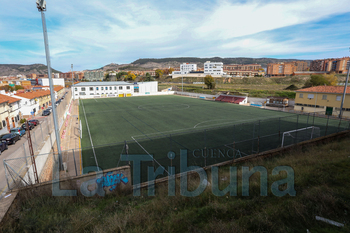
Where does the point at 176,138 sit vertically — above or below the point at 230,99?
below

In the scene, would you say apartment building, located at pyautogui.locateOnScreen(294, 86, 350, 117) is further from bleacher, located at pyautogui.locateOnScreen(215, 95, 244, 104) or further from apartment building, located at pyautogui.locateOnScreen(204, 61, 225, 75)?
apartment building, located at pyautogui.locateOnScreen(204, 61, 225, 75)

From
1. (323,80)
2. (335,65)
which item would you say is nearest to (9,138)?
(323,80)

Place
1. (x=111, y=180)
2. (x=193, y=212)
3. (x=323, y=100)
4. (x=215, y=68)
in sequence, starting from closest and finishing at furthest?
1. (x=193, y=212)
2. (x=111, y=180)
3. (x=323, y=100)
4. (x=215, y=68)

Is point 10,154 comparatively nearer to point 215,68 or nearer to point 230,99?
point 230,99

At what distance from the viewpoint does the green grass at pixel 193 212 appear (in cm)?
677

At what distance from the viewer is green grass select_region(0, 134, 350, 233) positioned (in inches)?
267

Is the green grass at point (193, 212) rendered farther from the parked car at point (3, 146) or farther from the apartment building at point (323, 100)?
the apartment building at point (323, 100)

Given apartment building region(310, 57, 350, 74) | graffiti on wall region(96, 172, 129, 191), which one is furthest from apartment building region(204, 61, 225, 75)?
graffiti on wall region(96, 172, 129, 191)

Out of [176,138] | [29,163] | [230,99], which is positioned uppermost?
[29,163]

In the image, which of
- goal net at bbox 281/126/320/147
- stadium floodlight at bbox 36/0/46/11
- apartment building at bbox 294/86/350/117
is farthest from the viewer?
apartment building at bbox 294/86/350/117

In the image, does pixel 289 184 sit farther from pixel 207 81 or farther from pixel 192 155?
pixel 207 81

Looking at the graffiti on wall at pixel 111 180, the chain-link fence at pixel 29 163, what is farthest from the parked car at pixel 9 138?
the graffiti on wall at pixel 111 180

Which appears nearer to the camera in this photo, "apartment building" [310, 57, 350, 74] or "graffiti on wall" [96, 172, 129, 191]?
"graffiti on wall" [96, 172, 129, 191]

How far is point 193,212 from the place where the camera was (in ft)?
26.4
